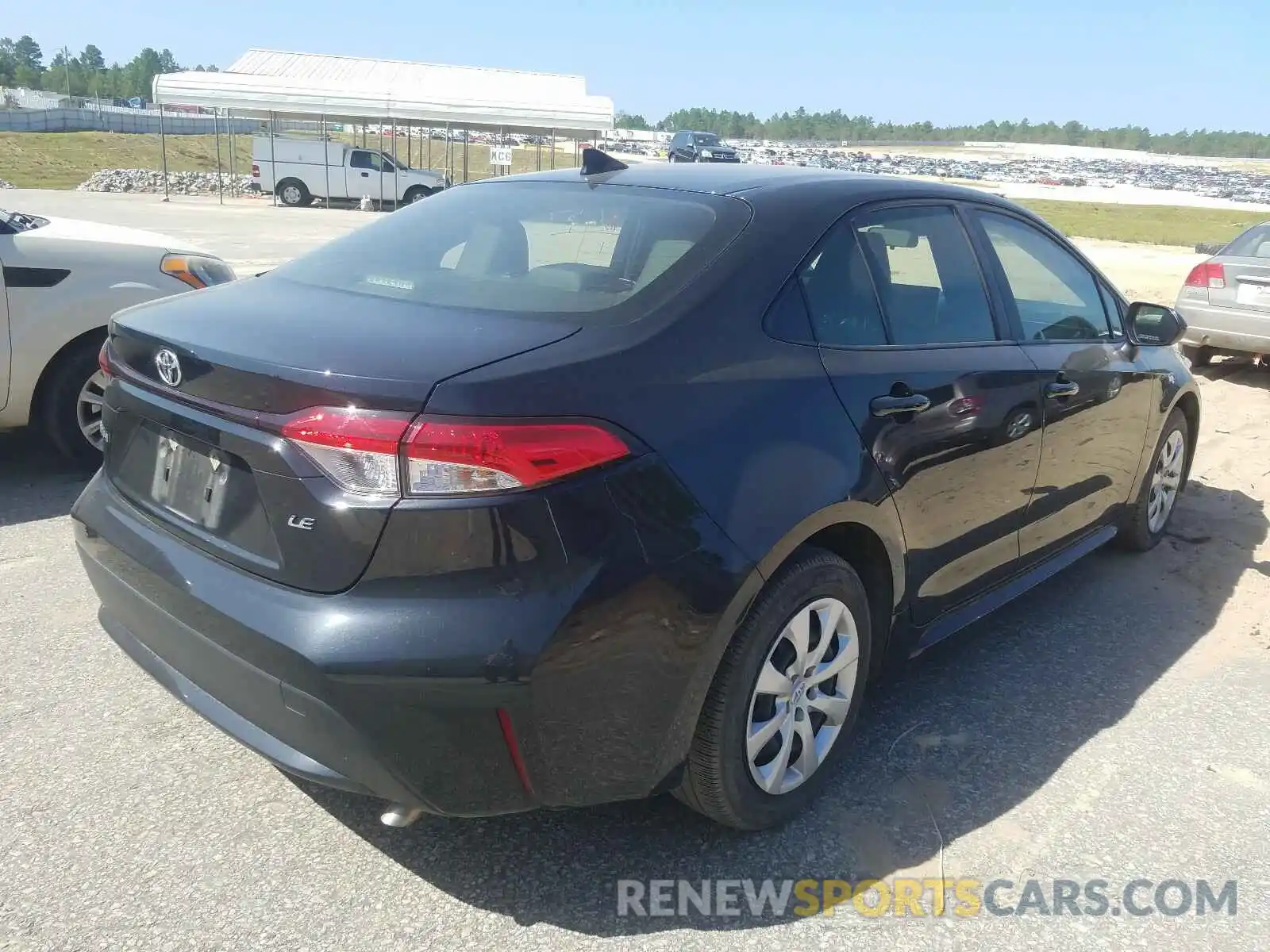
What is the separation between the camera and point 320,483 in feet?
7.00

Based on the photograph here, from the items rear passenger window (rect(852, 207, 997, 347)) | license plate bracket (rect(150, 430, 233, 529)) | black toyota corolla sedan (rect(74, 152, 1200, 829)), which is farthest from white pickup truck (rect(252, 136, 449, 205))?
license plate bracket (rect(150, 430, 233, 529))

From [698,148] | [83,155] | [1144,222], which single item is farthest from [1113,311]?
[83,155]

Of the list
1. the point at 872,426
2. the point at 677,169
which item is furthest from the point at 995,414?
the point at 677,169

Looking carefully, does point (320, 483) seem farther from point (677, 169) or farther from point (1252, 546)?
point (1252, 546)

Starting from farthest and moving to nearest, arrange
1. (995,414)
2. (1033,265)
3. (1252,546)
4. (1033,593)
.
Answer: (1252,546) < (1033,593) < (1033,265) < (995,414)

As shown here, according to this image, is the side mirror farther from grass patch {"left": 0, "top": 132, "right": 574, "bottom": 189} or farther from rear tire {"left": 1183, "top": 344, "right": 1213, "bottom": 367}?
grass patch {"left": 0, "top": 132, "right": 574, "bottom": 189}

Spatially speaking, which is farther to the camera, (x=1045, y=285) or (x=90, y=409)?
(x=90, y=409)

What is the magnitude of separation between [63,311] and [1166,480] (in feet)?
18.0

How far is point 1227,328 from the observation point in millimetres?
9078

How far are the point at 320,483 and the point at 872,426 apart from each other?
147cm

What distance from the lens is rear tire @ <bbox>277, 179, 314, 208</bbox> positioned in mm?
31688

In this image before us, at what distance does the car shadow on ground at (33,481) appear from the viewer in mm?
5008

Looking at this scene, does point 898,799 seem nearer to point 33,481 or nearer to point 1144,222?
point 33,481

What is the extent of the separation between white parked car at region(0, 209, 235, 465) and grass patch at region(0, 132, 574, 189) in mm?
34512
